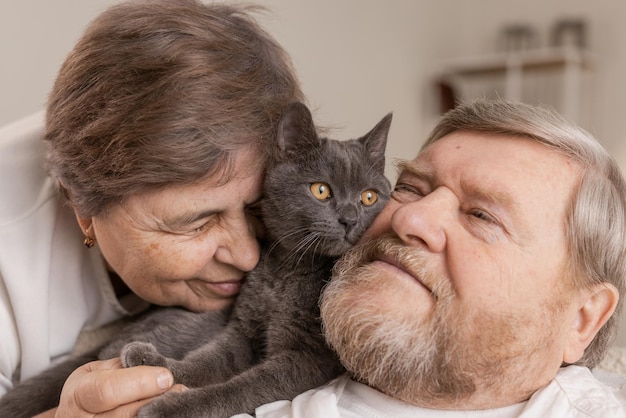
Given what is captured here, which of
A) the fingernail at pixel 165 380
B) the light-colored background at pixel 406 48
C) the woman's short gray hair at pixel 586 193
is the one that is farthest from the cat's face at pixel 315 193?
the light-colored background at pixel 406 48

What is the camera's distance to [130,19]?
133 centimetres

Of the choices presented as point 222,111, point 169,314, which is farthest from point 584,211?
point 169,314

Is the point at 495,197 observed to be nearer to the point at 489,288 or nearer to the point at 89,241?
the point at 489,288

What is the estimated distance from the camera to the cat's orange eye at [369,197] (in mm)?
1370

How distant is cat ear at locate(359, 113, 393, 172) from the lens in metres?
1.48

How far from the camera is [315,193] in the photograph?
1346 mm

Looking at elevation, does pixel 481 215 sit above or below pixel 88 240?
above

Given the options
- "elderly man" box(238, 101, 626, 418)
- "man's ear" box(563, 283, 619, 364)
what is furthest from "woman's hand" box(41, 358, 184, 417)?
"man's ear" box(563, 283, 619, 364)

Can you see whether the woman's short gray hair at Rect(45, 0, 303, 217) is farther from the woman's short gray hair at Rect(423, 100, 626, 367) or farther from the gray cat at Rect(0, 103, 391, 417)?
the woman's short gray hair at Rect(423, 100, 626, 367)

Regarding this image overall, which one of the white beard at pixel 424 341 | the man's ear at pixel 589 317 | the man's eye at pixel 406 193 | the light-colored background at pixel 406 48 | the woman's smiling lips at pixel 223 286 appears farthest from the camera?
the light-colored background at pixel 406 48

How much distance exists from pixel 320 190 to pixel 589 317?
0.57 metres

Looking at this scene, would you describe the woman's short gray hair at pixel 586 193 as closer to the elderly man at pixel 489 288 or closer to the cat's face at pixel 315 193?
the elderly man at pixel 489 288

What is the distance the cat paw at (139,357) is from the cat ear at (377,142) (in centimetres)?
62

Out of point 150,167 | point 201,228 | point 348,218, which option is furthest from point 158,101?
point 348,218
